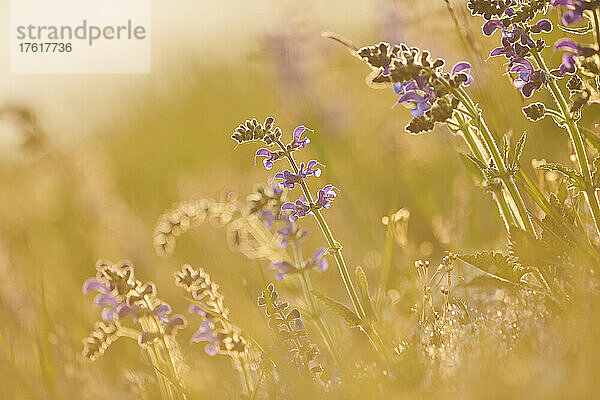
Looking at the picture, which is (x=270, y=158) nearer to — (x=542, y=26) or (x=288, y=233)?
(x=288, y=233)

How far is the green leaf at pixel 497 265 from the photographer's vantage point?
A: 5.26 ft

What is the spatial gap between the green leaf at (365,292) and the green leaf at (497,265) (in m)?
0.27

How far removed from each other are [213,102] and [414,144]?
7.06ft

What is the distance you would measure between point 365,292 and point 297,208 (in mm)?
283

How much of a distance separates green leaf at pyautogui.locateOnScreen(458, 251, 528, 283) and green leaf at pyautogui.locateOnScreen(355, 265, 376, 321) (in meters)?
0.27

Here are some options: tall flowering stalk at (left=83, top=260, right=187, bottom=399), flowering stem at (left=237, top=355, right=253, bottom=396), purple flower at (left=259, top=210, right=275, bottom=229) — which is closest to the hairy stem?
purple flower at (left=259, top=210, right=275, bottom=229)

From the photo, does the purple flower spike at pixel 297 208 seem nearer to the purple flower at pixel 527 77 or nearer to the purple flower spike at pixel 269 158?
the purple flower spike at pixel 269 158

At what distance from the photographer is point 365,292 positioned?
167cm

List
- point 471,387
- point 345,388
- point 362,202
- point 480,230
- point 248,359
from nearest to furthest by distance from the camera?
point 471,387
point 345,388
point 248,359
point 480,230
point 362,202

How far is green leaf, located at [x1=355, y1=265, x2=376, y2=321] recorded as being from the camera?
1.66m

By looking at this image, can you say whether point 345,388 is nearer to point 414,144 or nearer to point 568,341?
point 568,341

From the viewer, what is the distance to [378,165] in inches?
131

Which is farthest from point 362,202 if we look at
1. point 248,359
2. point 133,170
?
point 133,170

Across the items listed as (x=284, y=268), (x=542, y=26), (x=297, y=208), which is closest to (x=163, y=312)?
(x=284, y=268)
